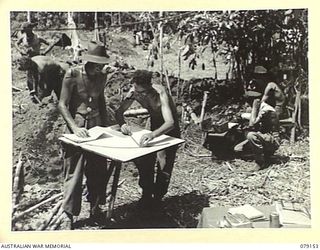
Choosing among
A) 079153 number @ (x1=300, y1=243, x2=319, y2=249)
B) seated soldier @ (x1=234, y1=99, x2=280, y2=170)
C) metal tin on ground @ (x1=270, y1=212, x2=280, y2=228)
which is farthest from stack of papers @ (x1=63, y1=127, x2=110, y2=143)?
079153 number @ (x1=300, y1=243, x2=319, y2=249)

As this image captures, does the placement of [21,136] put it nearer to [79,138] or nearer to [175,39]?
[79,138]

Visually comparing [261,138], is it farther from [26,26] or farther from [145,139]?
[26,26]

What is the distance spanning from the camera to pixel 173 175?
147 cm

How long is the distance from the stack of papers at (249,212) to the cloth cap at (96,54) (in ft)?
1.75

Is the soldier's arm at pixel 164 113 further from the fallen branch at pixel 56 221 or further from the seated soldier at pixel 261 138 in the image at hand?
the fallen branch at pixel 56 221

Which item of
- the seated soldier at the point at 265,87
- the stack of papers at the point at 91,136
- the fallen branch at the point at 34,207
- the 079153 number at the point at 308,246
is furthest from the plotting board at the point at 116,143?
the 079153 number at the point at 308,246

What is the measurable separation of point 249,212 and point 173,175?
0.75ft

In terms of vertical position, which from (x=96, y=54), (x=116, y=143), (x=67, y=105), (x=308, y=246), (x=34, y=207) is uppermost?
(x=96, y=54)

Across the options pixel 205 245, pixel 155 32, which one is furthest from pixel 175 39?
pixel 205 245

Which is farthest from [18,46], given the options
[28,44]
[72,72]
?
[72,72]

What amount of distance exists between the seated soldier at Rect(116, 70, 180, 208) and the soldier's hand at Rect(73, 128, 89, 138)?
0.09 meters

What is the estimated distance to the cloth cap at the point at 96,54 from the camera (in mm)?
1448

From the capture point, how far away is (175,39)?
1.47 metres

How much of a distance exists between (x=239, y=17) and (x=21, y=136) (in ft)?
2.20
